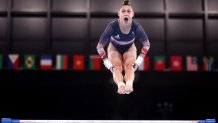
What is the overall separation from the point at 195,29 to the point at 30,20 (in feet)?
18.7

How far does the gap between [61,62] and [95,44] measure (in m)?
1.58

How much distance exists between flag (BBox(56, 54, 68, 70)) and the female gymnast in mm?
5933

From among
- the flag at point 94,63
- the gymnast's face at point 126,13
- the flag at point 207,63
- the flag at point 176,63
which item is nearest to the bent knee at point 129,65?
the gymnast's face at point 126,13

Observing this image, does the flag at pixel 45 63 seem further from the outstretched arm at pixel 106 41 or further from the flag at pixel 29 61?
the outstretched arm at pixel 106 41

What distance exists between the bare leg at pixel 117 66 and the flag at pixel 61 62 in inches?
234

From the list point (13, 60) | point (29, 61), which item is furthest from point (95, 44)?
point (13, 60)

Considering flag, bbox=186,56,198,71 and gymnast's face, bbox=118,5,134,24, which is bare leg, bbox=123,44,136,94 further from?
flag, bbox=186,56,198,71

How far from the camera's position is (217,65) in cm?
1330

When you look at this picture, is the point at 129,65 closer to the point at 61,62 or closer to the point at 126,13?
the point at 126,13

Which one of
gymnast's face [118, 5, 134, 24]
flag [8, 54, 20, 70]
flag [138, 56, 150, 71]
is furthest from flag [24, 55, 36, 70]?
gymnast's face [118, 5, 134, 24]

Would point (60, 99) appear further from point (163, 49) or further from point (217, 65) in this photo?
point (217, 65)

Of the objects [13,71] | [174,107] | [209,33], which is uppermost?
[209,33]

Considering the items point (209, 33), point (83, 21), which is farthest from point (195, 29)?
point (83, 21)

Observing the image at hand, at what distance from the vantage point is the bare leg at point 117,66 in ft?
20.8
